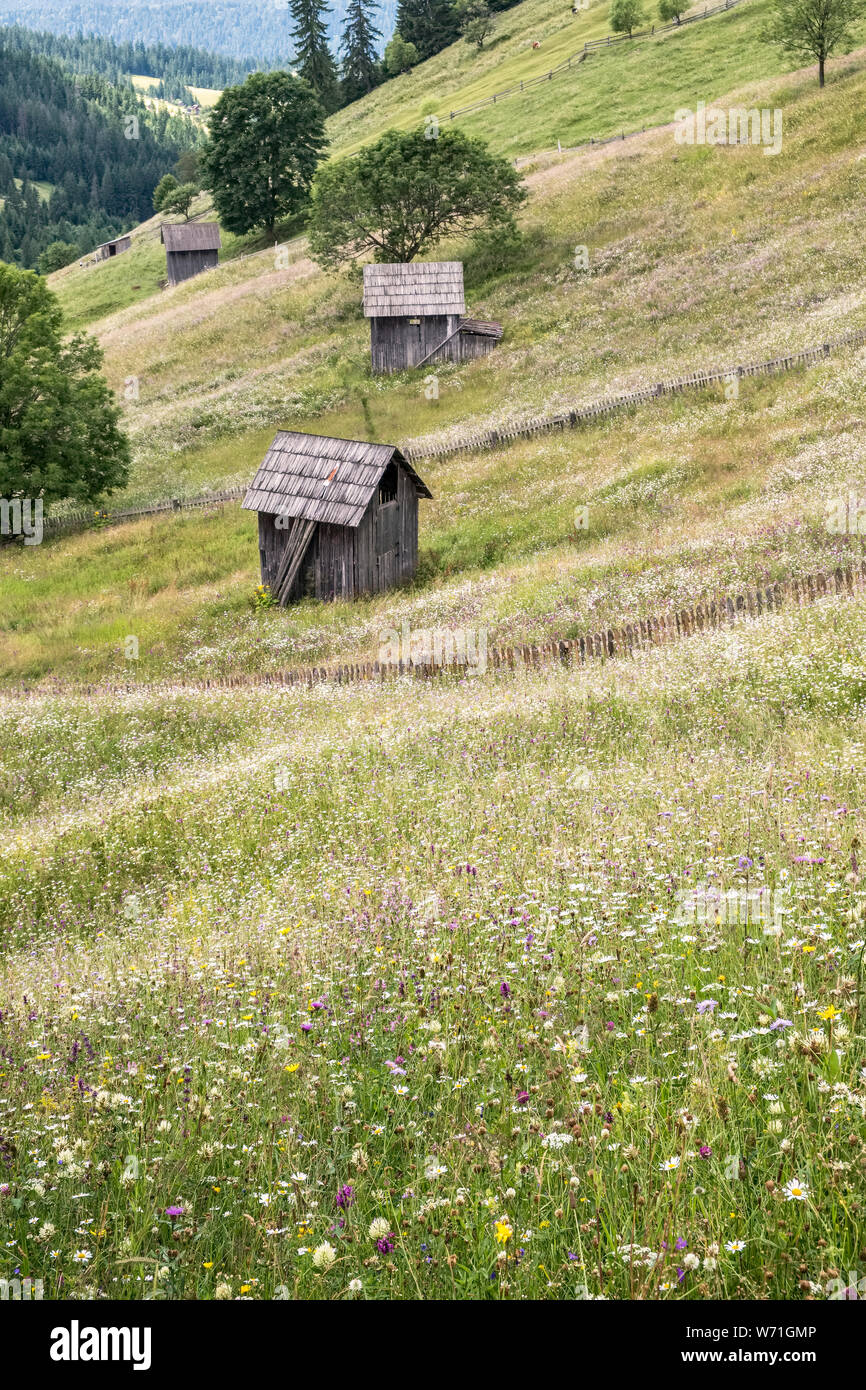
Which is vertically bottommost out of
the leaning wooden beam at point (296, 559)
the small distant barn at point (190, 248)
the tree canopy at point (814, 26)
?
the leaning wooden beam at point (296, 559)

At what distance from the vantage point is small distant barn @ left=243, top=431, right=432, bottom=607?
1180 inches

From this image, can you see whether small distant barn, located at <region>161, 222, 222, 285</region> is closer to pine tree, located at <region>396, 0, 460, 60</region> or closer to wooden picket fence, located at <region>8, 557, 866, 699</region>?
pine tree, located at <region>396, 0, 460, 60</region>

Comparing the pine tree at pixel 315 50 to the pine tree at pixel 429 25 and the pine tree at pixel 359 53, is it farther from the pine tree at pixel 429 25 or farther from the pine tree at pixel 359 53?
the pine tree at pixel 429 25

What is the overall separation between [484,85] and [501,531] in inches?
3084

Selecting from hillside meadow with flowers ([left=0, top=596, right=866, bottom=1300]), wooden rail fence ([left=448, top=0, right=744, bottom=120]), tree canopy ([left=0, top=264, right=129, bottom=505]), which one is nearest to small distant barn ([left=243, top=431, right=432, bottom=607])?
tree canopy ([left=0, top=264, right=129, bottom=505])

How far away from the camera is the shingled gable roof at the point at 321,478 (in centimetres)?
2961

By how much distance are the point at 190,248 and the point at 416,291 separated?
43556 millimetres

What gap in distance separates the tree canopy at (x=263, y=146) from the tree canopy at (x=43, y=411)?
4501cm

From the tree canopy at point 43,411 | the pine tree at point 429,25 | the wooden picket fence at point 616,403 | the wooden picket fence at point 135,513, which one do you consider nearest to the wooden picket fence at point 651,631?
the wooden picket fence at point 616,403

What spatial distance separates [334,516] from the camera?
2989cm

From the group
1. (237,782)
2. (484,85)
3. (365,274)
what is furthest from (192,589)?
(484,85)
